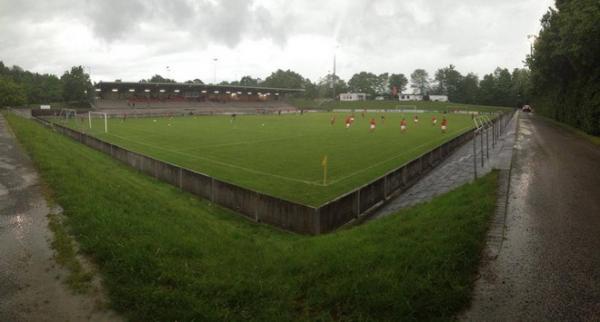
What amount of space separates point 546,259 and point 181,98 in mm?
99960

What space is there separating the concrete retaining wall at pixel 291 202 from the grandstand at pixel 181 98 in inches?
2456

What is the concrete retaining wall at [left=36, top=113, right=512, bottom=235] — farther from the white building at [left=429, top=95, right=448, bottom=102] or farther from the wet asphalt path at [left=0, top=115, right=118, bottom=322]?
the white building at [left=429, top=95, right=448, bottom=102]

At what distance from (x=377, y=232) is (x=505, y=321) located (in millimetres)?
3817

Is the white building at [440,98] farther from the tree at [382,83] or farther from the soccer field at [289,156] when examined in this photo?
the soccer field at [289,156]

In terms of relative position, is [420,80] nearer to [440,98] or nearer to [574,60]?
[440,98]

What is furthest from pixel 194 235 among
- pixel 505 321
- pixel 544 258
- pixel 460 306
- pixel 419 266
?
pixel 544 258

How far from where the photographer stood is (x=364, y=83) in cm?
18762

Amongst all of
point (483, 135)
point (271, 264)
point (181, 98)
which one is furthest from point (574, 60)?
point (181, 98)

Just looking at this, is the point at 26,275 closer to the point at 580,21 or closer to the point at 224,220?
the point at 224,220

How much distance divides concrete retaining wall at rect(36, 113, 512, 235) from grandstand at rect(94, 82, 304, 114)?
62.4 meters

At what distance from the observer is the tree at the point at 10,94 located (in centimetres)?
7762

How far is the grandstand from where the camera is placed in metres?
81.9

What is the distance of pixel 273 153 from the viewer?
24.6 metres

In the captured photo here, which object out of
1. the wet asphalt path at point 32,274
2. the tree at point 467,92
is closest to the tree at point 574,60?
the wet asphalt path at point 32,274
